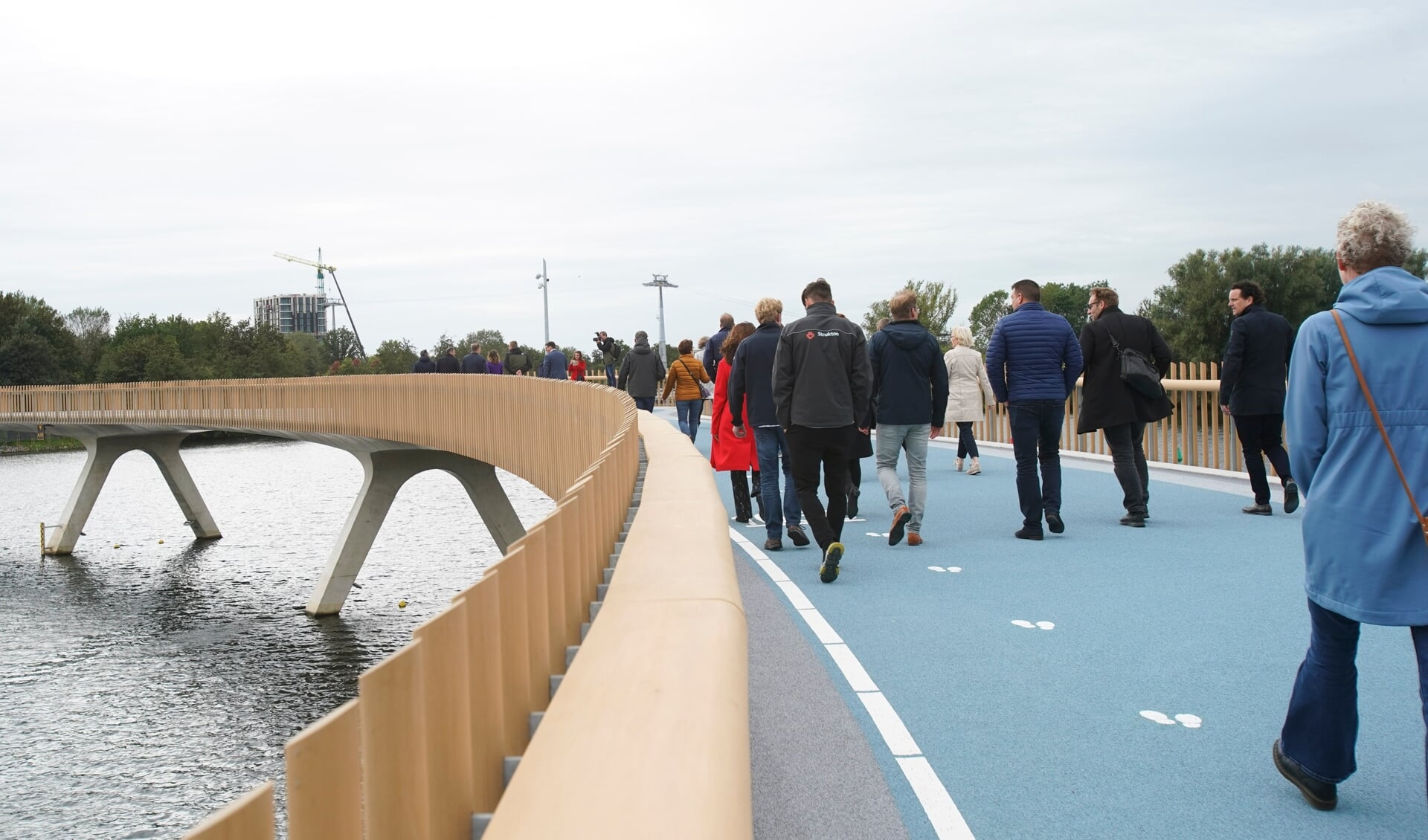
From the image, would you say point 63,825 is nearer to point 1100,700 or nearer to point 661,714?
point 1100,700

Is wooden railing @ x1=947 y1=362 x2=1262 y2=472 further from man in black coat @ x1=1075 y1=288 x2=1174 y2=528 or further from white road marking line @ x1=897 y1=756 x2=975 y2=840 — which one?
white road marking line @ x1=897 y1=756 x2=975 y2=840

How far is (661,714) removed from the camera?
85.8 inches

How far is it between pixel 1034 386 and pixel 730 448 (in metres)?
2.99

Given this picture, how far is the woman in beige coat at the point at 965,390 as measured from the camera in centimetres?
1647

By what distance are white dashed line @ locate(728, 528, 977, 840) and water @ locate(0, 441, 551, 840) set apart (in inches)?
759

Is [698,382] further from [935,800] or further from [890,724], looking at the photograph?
[935,800]

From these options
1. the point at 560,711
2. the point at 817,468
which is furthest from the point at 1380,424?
the point at 817,468

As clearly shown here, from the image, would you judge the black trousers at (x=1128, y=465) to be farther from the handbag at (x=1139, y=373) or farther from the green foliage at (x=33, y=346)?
the green foliage at (x=33, y=346)

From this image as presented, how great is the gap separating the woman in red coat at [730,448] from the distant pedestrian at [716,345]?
1.75 metres

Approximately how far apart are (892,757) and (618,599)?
2.02 m

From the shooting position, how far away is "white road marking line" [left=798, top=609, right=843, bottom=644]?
6.84 m

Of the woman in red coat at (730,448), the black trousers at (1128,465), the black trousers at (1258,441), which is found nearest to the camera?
the black trousers at (1128,465)

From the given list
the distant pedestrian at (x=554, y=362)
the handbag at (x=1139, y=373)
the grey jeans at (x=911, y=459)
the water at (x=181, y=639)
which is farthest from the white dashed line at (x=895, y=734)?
the distant pedestrian at (x=554, y=362)

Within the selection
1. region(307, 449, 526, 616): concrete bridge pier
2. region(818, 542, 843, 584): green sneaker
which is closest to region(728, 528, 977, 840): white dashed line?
region(818, 542, 843, 584): green sneaker
